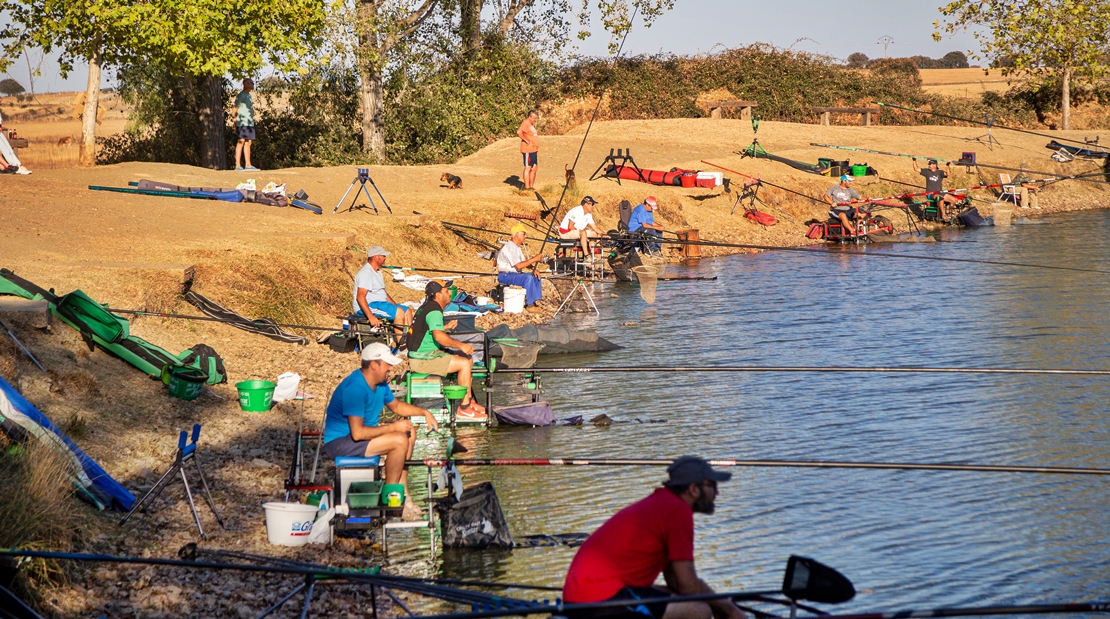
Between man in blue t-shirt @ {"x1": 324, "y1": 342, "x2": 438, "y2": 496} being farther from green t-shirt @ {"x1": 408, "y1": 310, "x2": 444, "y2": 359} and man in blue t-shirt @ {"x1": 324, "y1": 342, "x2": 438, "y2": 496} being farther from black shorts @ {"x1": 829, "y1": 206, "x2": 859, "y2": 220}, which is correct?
black shorts @ {"x1": 829, "y1": 206, "x2": 859, "y2": 220}

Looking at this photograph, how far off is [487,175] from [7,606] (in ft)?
67.3

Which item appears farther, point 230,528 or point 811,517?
point 811,517

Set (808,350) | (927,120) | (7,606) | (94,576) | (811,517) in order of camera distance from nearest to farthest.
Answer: (7,606) < (94,576) < (811,517) < (808,350) < (927,120)

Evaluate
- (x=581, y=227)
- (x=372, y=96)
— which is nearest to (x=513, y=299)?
(x=581, y=227)

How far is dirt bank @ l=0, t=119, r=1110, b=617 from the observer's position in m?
7.47

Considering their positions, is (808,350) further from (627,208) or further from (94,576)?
(94,576)

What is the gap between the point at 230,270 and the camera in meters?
14.4

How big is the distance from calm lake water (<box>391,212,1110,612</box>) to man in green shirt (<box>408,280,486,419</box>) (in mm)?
451

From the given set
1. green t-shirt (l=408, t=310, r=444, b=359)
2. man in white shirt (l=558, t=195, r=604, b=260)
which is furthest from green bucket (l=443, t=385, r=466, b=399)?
man in white shirt (l=558, t=195, r=604, b=260)

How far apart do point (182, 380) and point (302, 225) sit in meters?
7.80

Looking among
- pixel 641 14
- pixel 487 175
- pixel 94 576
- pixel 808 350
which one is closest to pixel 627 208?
pixel 487 175

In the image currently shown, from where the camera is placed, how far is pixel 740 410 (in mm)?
12086

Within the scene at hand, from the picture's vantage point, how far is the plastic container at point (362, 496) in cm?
783

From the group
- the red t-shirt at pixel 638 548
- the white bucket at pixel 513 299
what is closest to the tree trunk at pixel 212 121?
the white bucket at pixel 513 299
